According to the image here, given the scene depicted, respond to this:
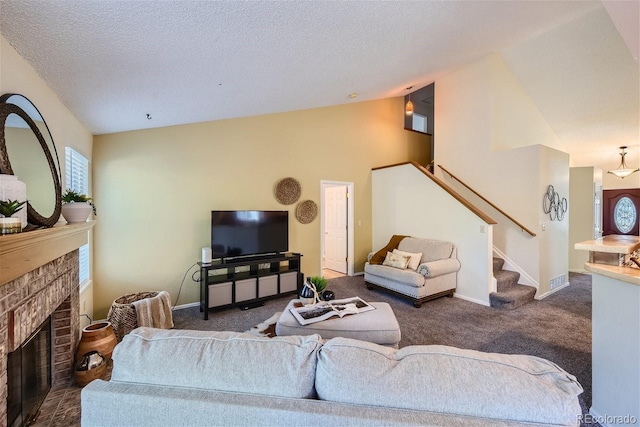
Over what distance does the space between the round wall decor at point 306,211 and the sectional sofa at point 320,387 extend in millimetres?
3795

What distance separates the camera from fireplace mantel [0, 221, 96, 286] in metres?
1.12

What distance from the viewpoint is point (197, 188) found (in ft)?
12.5

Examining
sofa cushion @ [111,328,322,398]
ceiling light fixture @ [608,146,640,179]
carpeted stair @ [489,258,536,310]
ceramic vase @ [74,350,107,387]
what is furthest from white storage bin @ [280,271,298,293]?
ceiling light fixture @ [608,146,640,179]

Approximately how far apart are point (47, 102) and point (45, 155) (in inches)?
18.9

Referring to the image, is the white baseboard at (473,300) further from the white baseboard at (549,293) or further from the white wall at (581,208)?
the white wall at (581,208)

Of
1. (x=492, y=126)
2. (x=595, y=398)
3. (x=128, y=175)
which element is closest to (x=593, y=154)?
(x=492, y=126)

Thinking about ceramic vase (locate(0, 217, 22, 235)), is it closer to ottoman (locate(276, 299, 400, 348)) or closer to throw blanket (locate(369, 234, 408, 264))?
ottoman (locate(276, 299, 400, 348))

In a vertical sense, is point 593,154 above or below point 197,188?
above

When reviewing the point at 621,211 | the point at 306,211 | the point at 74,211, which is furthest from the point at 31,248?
the point at 621,211

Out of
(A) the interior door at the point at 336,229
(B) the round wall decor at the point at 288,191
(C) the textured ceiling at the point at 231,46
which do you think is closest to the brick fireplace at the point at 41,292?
(C) the textured ceiling at the point at 231,46

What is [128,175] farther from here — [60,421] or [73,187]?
[60,421]

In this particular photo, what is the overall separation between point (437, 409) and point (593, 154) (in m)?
7.56

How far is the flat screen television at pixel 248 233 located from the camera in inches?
145

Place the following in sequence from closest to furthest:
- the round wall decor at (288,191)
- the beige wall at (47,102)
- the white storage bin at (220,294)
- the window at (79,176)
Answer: the beige wall at (47,102) < the window at (79,176) < the white storage bin at (220,294) < the round wall decor at (288,191)
